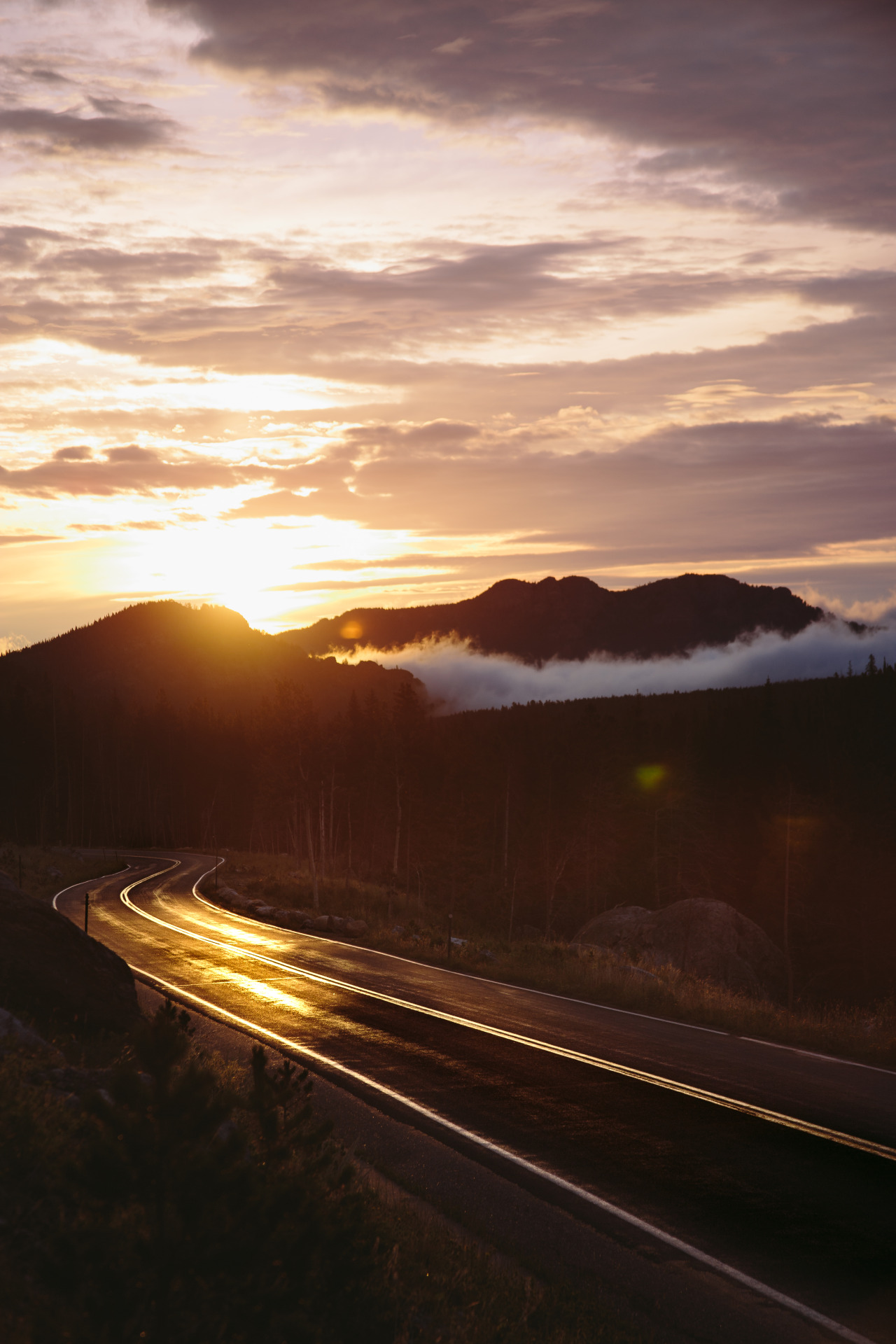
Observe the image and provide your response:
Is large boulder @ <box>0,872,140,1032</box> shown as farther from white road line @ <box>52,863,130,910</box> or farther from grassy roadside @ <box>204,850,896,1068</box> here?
white road line @ <box>52,863,130,910</box>

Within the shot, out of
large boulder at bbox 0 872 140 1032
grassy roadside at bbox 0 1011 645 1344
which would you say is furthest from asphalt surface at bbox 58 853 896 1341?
large boulder at bbox 0 872 140 1032

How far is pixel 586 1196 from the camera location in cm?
845

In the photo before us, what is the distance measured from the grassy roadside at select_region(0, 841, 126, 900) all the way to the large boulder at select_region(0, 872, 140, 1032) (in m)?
24.6

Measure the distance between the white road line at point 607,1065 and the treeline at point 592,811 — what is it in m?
26.8

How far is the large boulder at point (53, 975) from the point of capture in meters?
11.8

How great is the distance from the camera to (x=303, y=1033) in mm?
15148

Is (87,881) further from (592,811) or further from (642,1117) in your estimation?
(642,1117)

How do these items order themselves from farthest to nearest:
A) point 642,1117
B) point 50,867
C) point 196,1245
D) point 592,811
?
1. point 592,811
2. point 50,867
3. point 642,1117
4. point 196,1245

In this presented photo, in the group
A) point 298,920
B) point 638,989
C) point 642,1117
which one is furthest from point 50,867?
point 642,1117

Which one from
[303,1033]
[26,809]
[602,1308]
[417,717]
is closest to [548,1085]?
[303,1033]

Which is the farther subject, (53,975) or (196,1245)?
(53,975)

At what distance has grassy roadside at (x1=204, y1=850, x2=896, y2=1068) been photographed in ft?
50.5

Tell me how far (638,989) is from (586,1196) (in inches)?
→ 455

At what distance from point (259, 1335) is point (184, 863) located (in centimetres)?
6849
